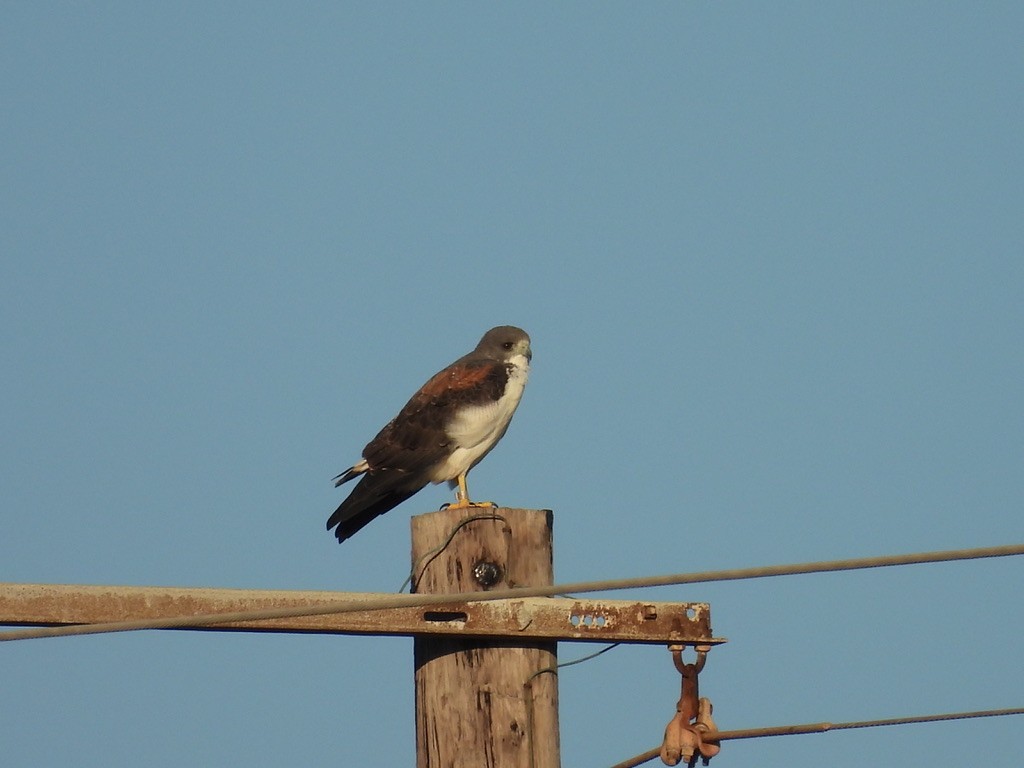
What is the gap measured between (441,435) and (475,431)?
210 millimetres

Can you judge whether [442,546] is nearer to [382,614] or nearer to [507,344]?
[382,614]

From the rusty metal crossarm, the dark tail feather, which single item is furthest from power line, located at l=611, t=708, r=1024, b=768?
the dark tail feather

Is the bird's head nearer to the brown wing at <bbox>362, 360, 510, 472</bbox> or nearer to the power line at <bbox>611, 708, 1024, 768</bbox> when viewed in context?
the brown wing at <bbox>362, 360, 510, 472</bbox>

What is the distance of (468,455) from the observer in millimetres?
9578

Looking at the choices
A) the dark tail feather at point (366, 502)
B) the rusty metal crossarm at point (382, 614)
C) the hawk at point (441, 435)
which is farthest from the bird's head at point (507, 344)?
the rusty metal crossarm at point (382, 614)

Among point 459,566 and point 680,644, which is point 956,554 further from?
point 459,566

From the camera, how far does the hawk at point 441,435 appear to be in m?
8.96

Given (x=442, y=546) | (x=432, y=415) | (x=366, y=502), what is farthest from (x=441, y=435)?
(x=442, y=546)

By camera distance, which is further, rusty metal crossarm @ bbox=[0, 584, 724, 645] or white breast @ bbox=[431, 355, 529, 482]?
white breast @ bbox=[431, 355, 529, 482]

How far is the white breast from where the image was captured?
374 inches

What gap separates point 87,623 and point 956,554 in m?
2.56

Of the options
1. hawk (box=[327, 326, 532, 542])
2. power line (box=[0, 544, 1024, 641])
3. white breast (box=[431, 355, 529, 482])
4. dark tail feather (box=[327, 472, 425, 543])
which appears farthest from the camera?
white breast (box=[431, 355, 529, 482])

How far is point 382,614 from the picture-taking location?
5477 millimetres

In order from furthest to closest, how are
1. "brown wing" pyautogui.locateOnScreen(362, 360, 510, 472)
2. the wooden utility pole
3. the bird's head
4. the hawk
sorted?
the bird's head → "brown wing" pyautogui.locateOnScreen(362, 360, 510, 472) → the hawk → the wooden utility pole
